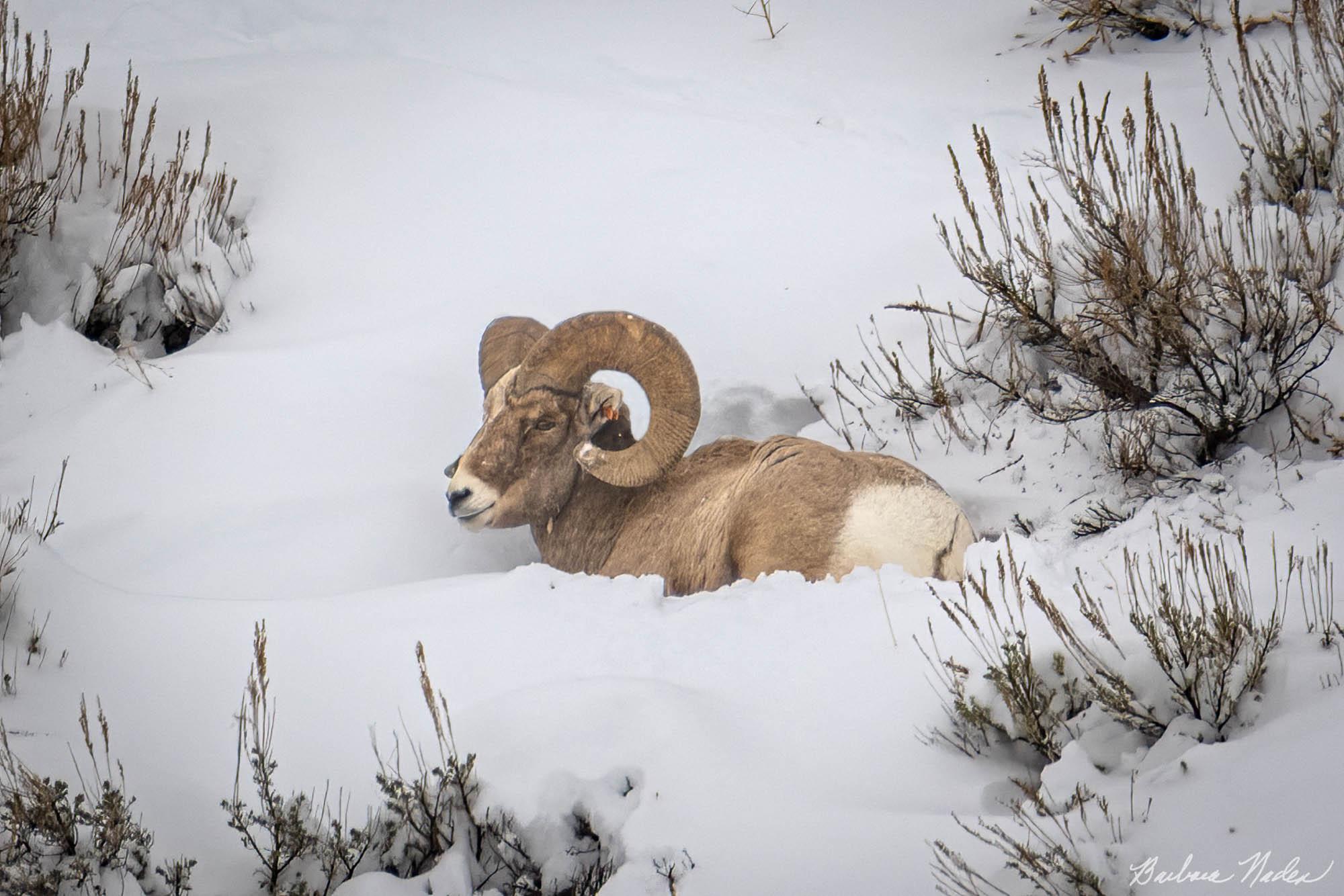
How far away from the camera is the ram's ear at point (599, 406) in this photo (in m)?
5.58

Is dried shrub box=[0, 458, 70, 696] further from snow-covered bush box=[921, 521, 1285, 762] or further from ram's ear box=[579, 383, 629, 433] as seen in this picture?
snow-covered bush box=[921, 521, 1285, 762]

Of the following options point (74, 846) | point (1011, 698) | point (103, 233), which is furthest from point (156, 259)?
Result: point (1011, 698)

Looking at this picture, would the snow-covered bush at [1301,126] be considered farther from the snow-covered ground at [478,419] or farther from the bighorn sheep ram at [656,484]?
the bighorn sheep ram at [656,484]

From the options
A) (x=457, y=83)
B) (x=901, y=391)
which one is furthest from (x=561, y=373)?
(x=457, y=83)

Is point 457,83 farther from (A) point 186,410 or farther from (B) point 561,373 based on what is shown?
(B) point 561,373

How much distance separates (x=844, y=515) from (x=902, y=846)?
224 centimetres

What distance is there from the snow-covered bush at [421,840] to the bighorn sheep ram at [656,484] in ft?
6.40

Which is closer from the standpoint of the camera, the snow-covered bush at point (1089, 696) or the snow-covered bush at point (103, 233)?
the snow-covered bush at point (1089, 696)

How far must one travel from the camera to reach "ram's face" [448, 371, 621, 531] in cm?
532

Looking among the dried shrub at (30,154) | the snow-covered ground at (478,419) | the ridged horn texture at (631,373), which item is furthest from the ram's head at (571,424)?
the dried shrub at (30,154)

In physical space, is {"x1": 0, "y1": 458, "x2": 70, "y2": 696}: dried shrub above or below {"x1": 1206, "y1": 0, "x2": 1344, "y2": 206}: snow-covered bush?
below

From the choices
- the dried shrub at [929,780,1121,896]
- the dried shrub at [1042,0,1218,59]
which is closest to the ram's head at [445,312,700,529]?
the dried shrub at [929,780,1121,896]

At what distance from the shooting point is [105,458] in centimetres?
600

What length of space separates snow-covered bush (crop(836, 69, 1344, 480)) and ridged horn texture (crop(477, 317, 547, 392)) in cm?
189
